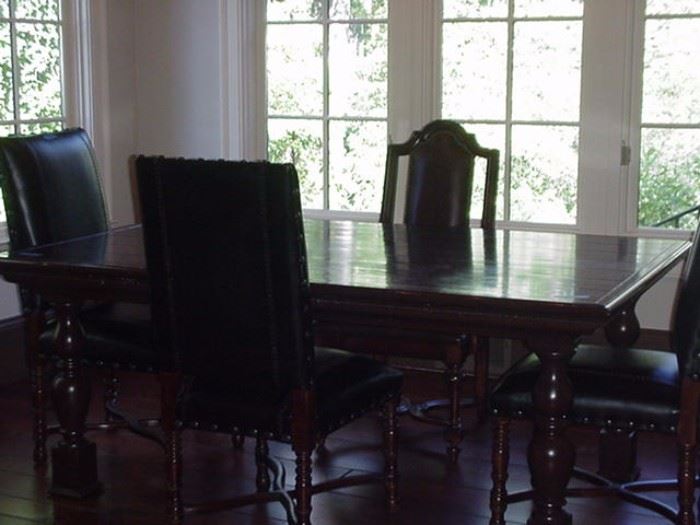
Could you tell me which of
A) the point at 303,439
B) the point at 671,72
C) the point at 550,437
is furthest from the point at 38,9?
the point at 550,437

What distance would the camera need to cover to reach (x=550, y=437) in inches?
104

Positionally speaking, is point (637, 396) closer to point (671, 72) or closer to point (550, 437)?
point (550, 437)

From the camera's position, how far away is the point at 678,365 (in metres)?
2.85

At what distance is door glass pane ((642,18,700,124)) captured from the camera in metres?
4.38

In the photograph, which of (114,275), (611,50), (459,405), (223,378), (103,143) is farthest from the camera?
(103,143)

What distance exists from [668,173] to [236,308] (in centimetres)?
246

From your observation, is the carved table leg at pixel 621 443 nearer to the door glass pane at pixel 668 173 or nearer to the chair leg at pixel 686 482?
the chair leg at pixel 686 482

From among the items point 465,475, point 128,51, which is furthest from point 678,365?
point 128,51

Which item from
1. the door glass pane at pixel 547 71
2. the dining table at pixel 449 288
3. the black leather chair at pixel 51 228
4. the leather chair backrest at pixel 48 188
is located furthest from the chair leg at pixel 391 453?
the door glass pane at pixel 547 71

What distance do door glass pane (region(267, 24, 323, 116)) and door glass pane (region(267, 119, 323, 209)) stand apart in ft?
0.20

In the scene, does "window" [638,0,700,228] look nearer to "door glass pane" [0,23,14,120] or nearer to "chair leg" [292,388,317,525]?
"chair leg" [292,388,317,525]

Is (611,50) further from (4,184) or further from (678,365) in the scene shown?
(4,184)

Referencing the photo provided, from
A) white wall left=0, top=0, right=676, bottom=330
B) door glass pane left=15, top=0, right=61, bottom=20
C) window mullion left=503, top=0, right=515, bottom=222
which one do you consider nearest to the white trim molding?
white wall left=0, top=0, right=676, bottom=330

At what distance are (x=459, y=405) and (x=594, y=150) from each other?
1.42m
